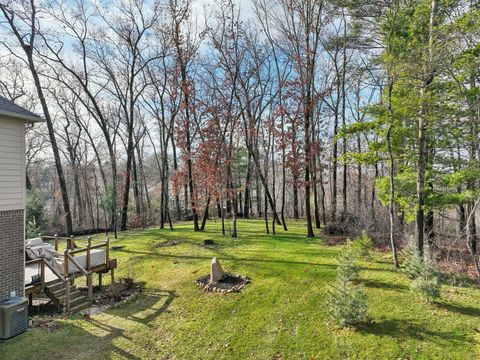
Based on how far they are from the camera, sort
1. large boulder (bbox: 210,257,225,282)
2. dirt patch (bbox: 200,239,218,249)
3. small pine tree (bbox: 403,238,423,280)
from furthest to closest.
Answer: dirt patch (bbox: 200,239,218,249) < large boulder (bbox: 210,257,225,282) < small pine tree (bbox: 403,238,423,280)

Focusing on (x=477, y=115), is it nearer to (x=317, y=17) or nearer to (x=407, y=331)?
(x=407, y=331)

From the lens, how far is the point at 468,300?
6504 millimetres

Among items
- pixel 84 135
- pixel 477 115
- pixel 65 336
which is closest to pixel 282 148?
pixel 477 115

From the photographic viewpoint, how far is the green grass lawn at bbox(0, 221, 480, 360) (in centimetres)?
559

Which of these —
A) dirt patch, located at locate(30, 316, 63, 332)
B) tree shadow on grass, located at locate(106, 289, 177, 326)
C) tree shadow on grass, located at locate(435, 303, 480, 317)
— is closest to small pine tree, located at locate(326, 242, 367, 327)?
tree shadow on grass, located at locate(435, 303, 480, 317)

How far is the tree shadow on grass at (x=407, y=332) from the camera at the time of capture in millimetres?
5395

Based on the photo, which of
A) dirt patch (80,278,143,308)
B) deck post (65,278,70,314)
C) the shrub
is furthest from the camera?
dirt patch (80,278,143,308)

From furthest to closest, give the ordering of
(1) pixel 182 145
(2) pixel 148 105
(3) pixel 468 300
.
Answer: (2) pixel 148 105 < (1) pixel 182 145 < (3) pixel 468 300

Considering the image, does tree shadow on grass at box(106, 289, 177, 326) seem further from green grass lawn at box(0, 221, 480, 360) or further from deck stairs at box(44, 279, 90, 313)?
deck stairs at box(44, 279, 90, 313)

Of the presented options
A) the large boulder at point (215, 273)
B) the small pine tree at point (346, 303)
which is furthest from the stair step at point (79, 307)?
the small pine tree at point (346, 303)

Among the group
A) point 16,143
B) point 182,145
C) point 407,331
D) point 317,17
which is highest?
point 317,17

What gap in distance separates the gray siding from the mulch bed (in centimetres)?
534

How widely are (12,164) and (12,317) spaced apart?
3721 mm

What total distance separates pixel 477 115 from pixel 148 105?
2388cm
